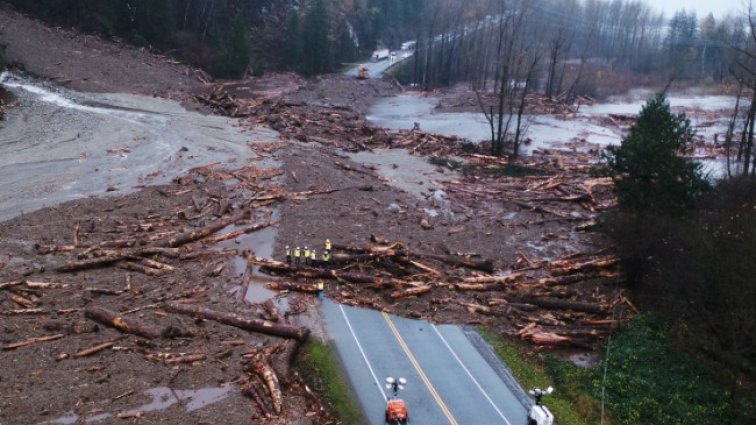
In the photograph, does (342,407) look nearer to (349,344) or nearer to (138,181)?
(349,344)

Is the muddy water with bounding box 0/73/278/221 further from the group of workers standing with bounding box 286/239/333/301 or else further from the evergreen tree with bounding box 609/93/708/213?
the evergreen tree with bounding box 609/93/708/213

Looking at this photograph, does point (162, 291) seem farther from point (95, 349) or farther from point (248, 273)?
point (95, 349)

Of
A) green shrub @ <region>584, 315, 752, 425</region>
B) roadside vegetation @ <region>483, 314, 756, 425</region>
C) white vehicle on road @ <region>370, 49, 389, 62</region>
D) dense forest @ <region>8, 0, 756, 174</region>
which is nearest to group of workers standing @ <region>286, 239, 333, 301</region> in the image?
roadside vegetation @ <region>483, 314, 756, 425</region>

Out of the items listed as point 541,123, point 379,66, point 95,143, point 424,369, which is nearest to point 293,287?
point 424,369

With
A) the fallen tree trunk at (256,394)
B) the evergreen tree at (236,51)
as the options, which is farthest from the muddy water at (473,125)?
the fallen tree trunk at (256,394)

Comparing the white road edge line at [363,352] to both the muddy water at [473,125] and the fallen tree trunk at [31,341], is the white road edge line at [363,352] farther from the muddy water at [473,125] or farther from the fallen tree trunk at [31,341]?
the muddy water at [473,125]

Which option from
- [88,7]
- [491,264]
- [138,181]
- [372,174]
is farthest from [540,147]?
[88,7]
